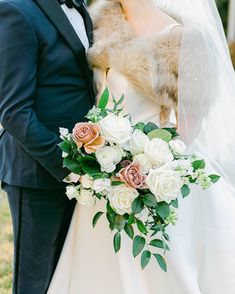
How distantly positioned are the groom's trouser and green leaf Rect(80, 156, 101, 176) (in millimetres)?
480

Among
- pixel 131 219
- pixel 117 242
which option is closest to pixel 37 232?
pixel 117 242

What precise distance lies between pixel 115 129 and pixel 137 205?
0.96ft

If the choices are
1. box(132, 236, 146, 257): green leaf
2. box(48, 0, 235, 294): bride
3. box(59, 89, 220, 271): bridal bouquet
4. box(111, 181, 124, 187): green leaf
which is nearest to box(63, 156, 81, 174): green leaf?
box(59, 89, 220, 271): bridal bouquet

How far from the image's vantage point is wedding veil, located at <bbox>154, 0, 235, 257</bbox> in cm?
250

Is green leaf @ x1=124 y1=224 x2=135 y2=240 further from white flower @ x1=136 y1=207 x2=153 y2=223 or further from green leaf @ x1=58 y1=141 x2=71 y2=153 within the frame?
green leaf @ x1=58 y1=141 x2=71 y2=153

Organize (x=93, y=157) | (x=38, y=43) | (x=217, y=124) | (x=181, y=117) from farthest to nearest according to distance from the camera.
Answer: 1. (x=217, y=124)
2. (x=181, y=117)
3. (x=38, y=43)
4. (x=93, y=157)

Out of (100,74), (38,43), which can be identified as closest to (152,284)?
(100,74)

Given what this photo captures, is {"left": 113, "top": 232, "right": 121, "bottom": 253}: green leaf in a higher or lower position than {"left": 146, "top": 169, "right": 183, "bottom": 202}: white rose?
lower

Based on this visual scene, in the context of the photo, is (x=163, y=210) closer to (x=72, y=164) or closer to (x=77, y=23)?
(x=72, y=164)

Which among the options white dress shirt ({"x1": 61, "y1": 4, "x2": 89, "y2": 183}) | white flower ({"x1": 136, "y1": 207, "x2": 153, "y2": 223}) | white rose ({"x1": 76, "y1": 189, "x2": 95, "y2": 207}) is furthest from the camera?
white dress shirt ({"x1": 61, "y1": 4, "x2": 89, "y2": 183})

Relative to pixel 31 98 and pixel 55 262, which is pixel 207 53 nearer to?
pixel 31 98

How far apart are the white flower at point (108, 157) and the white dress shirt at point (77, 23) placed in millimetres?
638

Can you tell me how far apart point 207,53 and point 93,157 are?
0.72m

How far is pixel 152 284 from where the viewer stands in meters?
2.71
